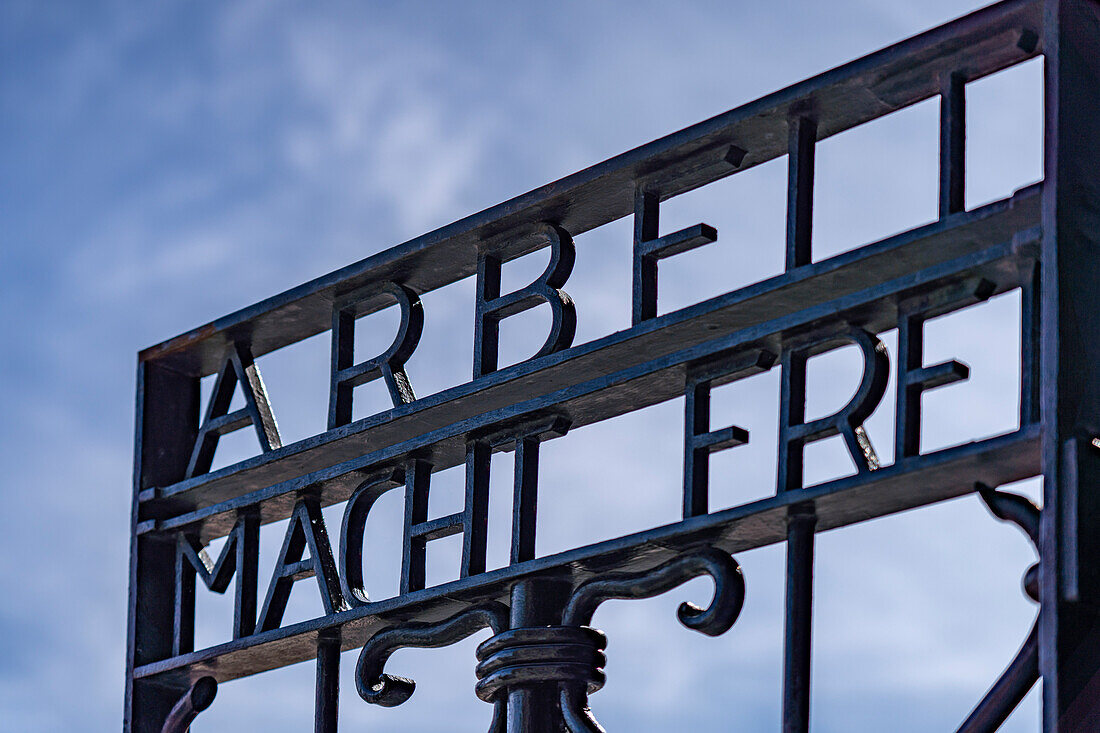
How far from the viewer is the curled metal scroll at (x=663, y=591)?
2951 millimetres

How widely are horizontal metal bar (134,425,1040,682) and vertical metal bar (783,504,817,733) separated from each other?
0.08ft

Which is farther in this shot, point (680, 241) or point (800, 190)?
point (680, 241)

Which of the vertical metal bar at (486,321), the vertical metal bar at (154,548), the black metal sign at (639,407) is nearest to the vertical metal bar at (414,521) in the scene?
the black metal sign at (639,407)

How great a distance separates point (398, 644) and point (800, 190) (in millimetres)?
1079

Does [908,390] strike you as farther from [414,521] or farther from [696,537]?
[414,521]

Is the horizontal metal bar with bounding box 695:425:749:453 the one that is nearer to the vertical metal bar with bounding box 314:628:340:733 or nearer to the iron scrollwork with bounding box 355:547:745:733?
the iron scrollwork with bounding box 355:547:745:733

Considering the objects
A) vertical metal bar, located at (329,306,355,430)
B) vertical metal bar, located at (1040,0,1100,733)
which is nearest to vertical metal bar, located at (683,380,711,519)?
vertical metal bar, located at (1040,0,1100,733)

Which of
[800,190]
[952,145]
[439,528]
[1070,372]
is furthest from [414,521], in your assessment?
[1070,372]

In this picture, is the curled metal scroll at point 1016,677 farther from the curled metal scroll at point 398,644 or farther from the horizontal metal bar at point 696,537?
the curled metal scroll at point 398,644

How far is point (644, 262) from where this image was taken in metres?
3.25

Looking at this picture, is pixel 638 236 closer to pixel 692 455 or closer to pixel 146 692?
pixel 692 455

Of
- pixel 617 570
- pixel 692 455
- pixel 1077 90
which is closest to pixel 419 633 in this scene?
pixel 617 570

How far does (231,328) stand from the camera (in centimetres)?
394

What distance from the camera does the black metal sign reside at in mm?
2691
